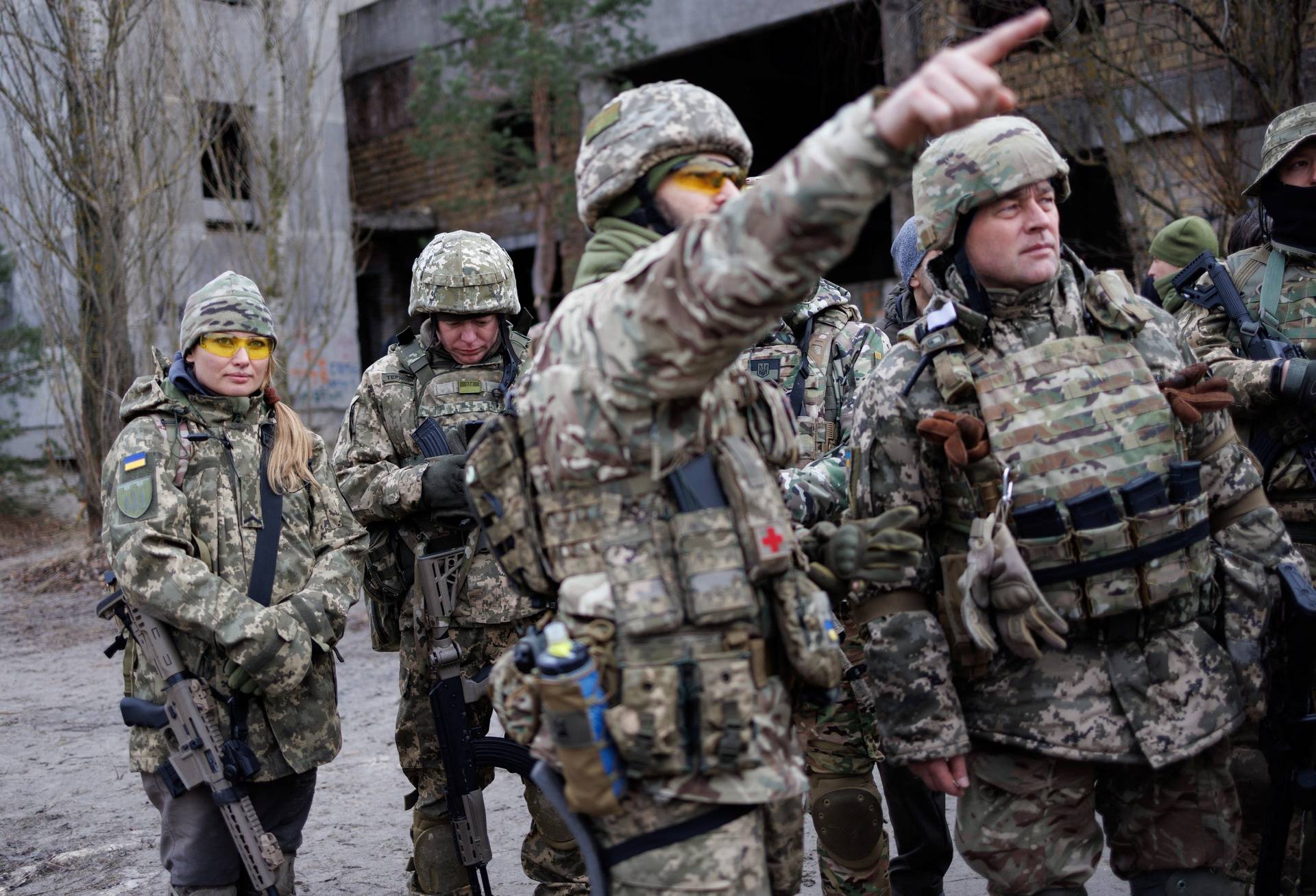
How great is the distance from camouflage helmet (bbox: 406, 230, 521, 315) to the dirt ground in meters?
2.17

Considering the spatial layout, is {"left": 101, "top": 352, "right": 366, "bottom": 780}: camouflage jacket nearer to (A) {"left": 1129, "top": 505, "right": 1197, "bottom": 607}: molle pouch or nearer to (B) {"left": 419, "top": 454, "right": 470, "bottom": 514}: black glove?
(B) {"left": 419, "top": 454, "right": 470, "bottom": 514}: black glove

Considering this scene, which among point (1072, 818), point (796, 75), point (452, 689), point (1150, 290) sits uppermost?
point (796, 75)

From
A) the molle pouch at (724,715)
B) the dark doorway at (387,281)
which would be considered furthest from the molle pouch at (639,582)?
the dark doorway at (387,281)

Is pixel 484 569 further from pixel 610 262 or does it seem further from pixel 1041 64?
→ pixel 1041 64

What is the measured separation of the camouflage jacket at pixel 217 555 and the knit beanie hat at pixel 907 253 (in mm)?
2208

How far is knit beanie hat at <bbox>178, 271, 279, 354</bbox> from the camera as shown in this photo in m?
3.86

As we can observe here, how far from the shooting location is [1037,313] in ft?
9.82

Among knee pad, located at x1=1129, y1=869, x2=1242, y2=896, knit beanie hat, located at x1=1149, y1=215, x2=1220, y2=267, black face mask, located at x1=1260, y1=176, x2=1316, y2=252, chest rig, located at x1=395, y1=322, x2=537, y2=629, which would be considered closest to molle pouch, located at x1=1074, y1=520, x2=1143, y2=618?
knee pad, located at x1=1129, y1=869, x2=1242, y2=896

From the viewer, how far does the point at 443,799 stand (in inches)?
173

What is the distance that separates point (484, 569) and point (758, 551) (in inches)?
89.9

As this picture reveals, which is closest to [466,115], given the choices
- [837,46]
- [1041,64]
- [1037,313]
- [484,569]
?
[837,46]

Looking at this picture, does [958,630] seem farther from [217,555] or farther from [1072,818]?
[217,555]

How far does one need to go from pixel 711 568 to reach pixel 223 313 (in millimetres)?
2274

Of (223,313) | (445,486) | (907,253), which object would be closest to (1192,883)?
(907,253)
